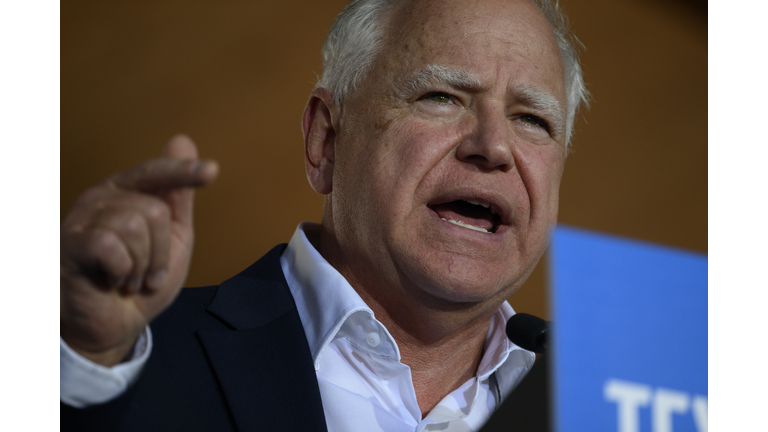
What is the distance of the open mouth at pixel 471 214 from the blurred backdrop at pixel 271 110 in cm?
62

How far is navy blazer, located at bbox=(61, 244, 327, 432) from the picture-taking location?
0.91 meters

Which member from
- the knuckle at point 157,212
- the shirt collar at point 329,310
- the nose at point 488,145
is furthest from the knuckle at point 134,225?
the nose at point 488,145

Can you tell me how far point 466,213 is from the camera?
1.18 m

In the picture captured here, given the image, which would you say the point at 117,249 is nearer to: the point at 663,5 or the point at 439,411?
the point at 439,411

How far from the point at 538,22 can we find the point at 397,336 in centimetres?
68

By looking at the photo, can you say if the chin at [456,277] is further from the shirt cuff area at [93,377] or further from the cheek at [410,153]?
the shirt cuff area at [93,377]

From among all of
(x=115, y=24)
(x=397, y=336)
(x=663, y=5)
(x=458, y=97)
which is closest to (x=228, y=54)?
(x=115, y=24)

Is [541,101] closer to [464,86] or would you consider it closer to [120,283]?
[464,86]

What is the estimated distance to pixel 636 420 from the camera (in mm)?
661

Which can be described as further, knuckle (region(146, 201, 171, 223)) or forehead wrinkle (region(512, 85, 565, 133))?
forehead wrinkle (region(512, 85, 565, 133))

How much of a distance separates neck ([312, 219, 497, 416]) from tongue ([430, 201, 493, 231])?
0.14 metres

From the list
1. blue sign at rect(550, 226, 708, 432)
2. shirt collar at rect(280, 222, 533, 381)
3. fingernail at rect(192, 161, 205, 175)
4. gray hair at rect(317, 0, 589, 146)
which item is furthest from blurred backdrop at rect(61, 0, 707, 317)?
blue sign at rect(550, 226, 708, 432)

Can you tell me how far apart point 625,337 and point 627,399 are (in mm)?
61

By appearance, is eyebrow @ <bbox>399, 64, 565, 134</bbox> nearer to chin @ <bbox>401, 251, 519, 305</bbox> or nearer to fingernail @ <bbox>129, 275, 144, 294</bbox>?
chin @ <bbox>401, 251, 519, 305</bbox>
